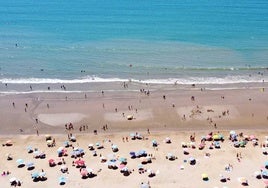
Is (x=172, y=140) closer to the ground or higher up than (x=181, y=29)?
closer to the ground

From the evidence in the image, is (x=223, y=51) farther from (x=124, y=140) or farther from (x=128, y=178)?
(x=128, y=178)

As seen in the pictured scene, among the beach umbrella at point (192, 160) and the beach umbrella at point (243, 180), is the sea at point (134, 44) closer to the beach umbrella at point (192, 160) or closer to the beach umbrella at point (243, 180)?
the beach umbrella at point (192, 160)

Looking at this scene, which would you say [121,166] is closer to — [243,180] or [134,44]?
[243,180]

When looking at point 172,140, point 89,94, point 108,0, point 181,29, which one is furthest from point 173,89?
point 108,0

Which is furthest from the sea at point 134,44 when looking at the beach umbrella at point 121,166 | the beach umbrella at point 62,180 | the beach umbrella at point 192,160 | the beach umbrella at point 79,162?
the beach umbrella at point 62,180

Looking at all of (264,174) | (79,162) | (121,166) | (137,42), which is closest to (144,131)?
(121,166)

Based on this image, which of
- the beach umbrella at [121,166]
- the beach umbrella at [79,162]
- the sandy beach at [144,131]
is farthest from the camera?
the beach umbrella at [79,162]
